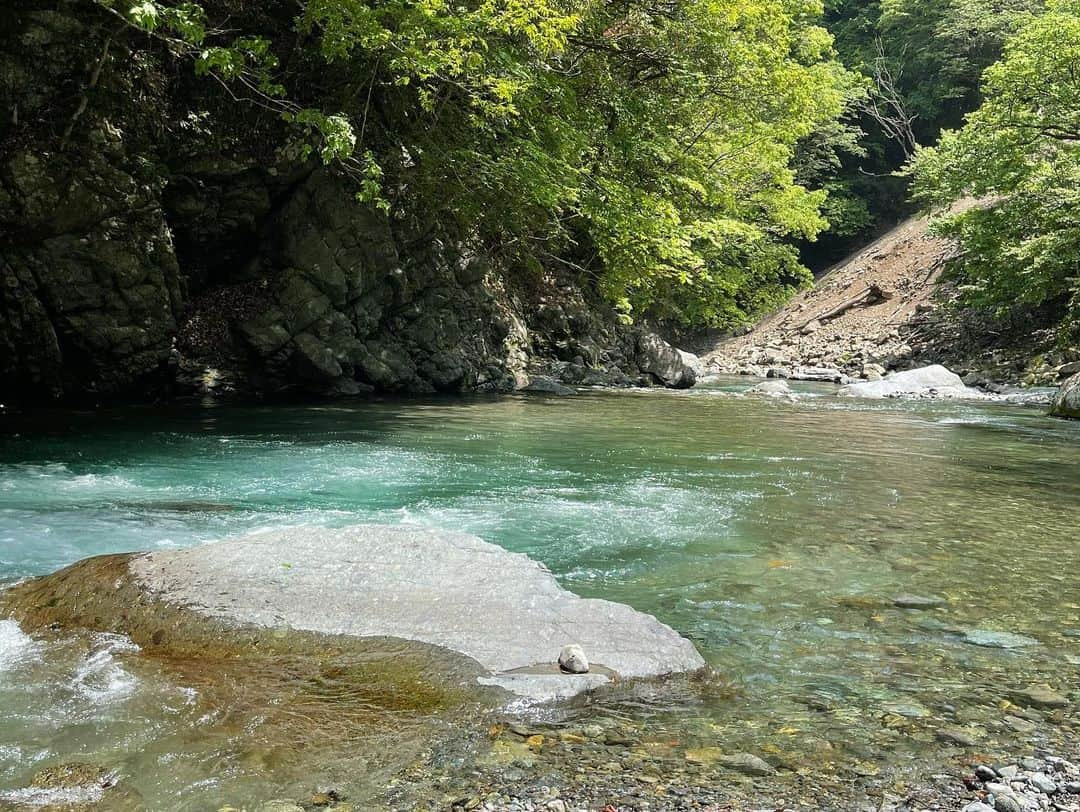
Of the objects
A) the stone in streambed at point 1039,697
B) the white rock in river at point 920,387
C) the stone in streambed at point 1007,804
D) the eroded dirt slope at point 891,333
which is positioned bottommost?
the stone in streambed at point 1039,697

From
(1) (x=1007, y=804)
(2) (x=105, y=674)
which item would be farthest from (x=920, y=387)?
(2) (x=105, y=674)

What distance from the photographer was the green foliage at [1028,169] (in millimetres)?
18703

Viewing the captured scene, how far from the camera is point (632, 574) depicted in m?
5.12

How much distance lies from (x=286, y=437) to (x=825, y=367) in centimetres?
2180

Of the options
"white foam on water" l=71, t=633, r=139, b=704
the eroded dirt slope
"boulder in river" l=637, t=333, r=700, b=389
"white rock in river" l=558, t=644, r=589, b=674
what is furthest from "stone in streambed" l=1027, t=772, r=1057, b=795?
the eroded dirt slope

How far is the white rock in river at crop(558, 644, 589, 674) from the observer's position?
11.2 feet

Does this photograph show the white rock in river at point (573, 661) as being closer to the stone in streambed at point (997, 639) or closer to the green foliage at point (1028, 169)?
the stone in streambed at point (997, 639)

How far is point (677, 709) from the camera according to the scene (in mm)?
3244

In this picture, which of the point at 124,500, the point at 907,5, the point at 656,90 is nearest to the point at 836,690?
the point at 124,500

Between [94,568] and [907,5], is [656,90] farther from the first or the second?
[907,5]

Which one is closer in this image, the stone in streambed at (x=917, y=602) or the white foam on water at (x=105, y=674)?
the white foam on water at (x=105, y=674)

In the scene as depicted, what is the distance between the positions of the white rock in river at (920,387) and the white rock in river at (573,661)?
18.2 m

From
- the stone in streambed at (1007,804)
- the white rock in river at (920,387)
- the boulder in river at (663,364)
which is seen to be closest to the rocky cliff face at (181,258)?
the boulder in river at (663,364)

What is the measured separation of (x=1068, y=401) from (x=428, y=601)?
14998mm
